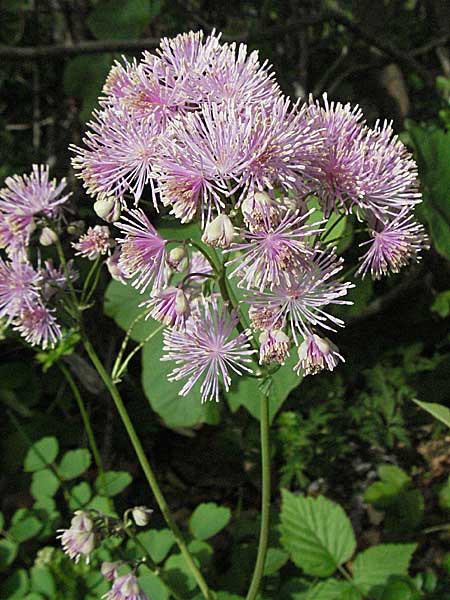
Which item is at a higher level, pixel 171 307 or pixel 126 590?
pixel 171 307

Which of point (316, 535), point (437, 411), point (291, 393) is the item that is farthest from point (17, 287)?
point (291, 393)

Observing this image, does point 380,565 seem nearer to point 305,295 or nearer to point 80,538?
point 80,538

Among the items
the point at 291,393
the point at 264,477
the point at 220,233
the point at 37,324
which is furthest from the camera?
the point at 291,393

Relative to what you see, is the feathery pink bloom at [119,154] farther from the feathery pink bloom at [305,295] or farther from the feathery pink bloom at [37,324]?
the feathery pink bloom at [37,324]

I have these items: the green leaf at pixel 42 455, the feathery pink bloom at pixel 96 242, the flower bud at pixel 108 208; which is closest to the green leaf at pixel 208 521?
the green leaf at pixel 42 455

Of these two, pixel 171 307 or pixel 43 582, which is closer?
pixel 171 307

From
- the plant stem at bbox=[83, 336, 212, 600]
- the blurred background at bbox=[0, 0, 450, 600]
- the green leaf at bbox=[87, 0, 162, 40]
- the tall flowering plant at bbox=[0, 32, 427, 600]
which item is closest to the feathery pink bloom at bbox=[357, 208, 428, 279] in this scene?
the tall flowering plant at bbox=[0, 32, 427, 600]
